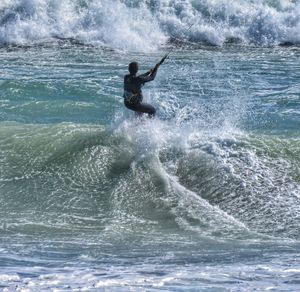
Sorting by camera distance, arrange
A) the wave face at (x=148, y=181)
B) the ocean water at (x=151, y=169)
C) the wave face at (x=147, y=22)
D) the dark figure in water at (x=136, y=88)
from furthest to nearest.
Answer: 1. the wave face at (x=147, y=22)
2. the dark figure in water at (x=136, y=88)
3. the wave face at (x=148, y=181)
4. the ocean water at (x=151, y=169)

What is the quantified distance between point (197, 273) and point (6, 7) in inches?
778

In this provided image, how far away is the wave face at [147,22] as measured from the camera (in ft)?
79.3

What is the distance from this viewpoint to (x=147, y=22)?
25281 millimetres

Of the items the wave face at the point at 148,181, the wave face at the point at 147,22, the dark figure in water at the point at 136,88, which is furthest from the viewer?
the wave face at the point at 147,22

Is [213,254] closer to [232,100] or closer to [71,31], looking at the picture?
[232,100]

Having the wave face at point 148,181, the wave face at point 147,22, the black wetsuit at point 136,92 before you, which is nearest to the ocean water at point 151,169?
the wave face at point 148,181

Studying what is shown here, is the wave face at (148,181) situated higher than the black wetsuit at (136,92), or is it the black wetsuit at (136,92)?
the black wetsuit at (136,92)

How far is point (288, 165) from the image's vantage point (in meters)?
12.0

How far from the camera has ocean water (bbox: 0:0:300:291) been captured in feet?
25.3

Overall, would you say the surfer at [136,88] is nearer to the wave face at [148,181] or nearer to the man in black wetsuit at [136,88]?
the man in black wetsuit at [136,88]

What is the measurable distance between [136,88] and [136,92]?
0.06m

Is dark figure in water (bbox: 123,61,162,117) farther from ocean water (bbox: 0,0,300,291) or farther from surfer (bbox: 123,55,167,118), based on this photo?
ocean water (bbox: 0,0,300,291)

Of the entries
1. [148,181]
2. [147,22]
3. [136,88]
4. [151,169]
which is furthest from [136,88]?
[147,22]

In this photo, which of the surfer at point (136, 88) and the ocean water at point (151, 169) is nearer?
the ocean water at point (151, 169)
